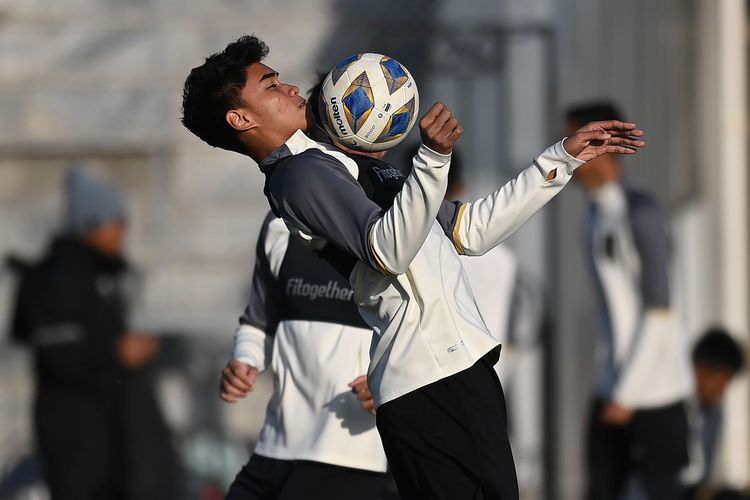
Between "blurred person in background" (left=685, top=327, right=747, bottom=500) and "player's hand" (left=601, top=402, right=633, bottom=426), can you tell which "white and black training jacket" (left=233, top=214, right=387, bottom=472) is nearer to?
"player's hand" (left=601, top=402, right=633, bottom=426)

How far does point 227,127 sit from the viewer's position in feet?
12.7

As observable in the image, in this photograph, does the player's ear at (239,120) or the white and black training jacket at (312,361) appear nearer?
the player's ear at (239,120)

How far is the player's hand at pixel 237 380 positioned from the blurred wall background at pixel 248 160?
4349 millimetres

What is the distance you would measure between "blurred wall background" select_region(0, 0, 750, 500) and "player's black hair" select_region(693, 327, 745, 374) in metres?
0.95

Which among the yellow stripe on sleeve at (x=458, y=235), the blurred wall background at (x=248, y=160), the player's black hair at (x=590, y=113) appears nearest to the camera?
the yellow stripe on sleeve at (x=458, y=235)

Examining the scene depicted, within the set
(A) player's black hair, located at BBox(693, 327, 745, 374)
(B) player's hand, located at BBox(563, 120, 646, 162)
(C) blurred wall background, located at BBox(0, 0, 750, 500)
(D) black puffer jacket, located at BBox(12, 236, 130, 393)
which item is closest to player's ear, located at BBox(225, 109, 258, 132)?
(B) player's hand, located at BBox(563, 120, 646, 162)

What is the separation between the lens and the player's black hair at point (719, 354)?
805 centimetres

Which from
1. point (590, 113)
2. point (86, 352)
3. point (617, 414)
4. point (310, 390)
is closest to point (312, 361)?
point (310, 390)

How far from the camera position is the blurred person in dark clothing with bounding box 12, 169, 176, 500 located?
7812 millimetres

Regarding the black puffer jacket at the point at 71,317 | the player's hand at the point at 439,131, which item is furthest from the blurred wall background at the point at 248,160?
the player's hand at the point at 439,131

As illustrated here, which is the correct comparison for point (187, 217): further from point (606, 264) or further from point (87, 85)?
point (606, 264)

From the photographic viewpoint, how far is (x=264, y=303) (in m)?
4.59

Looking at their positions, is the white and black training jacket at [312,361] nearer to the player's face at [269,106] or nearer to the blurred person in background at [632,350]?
the player's face at [269,106]

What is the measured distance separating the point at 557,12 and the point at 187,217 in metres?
2.73
